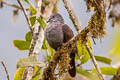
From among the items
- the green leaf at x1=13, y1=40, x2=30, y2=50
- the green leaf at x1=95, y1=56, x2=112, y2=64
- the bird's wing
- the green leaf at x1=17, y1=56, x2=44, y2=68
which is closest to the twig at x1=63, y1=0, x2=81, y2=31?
the green leaf at x1=17, y1=56, x2=44, y2=68

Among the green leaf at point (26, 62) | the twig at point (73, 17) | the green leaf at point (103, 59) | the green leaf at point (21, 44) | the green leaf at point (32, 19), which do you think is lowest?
the green leaf at point (103, 59)

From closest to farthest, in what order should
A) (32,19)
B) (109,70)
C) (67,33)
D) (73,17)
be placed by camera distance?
(73,17) → (67,33) → (109,70) → (32,19)

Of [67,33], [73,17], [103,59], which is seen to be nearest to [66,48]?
[73,17]

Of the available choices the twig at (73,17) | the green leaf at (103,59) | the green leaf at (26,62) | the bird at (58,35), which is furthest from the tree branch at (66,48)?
the green leaf at (103,59)

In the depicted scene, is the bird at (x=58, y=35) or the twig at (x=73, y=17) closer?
the twig at (x=73, y=17)

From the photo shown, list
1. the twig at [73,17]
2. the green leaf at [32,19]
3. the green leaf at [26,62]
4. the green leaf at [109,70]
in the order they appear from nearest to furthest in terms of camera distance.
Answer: the twig at [73,17] < the green leaf at [26,62] < the green leaf at [109,70] < the green leaf at [32,19]

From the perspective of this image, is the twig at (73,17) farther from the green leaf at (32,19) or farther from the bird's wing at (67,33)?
the green leaf at (32,19)

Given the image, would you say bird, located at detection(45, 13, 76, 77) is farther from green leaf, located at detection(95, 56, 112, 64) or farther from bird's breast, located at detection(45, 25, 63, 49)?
green leaf, located at detection(95, 56, 112, 64)

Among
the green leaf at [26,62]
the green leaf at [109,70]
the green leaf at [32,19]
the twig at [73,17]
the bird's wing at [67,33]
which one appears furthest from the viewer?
the green leaf at [32,19]

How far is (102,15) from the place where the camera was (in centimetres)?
183

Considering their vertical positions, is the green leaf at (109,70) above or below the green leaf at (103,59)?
below

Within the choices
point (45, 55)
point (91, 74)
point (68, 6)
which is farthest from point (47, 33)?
point (68, 6)

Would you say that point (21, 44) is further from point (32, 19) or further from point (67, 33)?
point (67, 33)

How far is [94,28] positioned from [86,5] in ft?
0.56
